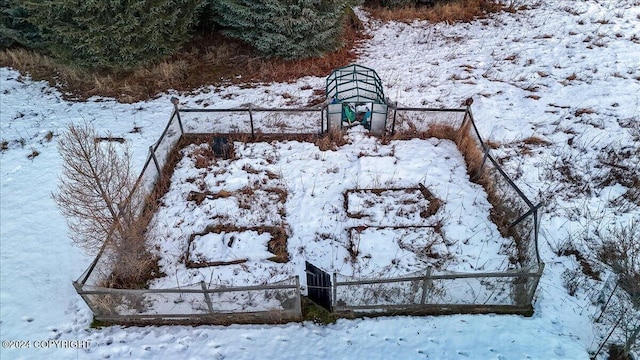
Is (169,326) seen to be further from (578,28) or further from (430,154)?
(578,28)

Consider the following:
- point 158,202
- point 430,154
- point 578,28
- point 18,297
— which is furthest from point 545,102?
point 18,297

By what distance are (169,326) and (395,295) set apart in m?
3.77

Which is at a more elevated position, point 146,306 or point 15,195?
point 15,195

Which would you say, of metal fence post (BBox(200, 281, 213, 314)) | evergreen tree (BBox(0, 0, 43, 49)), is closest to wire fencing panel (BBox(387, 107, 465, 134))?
metal fence post (BBox(200, 281, 213, 314))

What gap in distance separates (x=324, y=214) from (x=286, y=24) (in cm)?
623

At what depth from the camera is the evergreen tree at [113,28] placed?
1151 centimetres

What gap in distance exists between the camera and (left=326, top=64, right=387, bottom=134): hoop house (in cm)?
1004

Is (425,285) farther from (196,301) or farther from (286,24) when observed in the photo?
(286,24)

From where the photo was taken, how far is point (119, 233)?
7.30 m

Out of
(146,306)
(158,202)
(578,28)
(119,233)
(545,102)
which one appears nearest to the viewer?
(146,306)

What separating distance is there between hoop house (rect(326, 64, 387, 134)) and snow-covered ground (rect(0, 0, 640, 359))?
1.63 meters

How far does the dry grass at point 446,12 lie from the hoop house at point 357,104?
21.6 feet

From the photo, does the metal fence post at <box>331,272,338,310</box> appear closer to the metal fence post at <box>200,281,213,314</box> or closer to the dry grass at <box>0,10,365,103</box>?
the metal fence post at <box>200,281,213,314</box>

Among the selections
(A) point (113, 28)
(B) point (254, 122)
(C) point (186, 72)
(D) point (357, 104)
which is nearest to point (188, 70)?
(C) point (186, 72)
